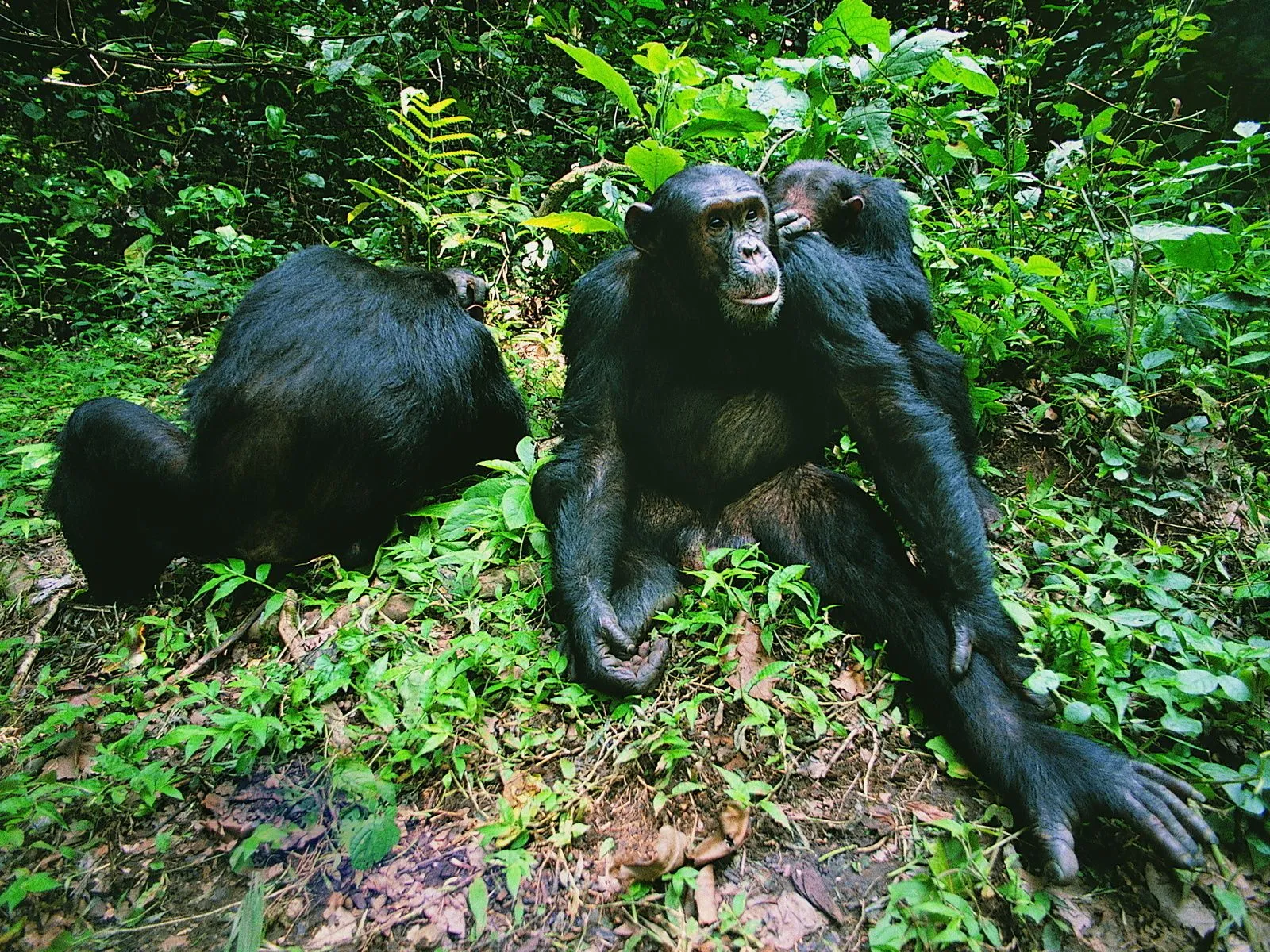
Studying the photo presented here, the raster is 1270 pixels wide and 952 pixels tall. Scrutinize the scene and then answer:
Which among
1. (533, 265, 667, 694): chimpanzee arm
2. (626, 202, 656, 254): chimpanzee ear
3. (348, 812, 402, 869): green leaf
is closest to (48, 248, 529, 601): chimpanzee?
(533, 265, 667, 694): chimpanzee arm

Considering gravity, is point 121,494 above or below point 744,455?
below

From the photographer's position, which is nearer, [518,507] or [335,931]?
[335,931]

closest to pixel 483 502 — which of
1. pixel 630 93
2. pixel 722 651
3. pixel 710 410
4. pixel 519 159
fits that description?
pixel 710 410

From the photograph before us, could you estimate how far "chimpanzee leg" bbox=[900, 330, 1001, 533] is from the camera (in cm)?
386

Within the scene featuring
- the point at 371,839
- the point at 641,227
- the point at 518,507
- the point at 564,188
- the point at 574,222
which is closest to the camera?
the point at 371,839

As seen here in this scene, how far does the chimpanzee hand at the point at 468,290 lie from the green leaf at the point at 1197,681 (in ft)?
12.9

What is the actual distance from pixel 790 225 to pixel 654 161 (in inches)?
36.2

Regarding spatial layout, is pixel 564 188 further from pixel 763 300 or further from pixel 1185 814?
pixel 1185 814

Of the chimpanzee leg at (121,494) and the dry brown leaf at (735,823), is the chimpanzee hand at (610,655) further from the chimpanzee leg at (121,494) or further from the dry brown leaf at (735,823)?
the chimpanzee leg at (121,494)

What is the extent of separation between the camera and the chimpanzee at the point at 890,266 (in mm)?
3787

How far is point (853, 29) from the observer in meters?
3.98

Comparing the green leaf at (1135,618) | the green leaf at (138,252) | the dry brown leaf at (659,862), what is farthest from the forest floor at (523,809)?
the green leaf at (138,252)

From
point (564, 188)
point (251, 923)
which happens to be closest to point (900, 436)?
point (251, 923)

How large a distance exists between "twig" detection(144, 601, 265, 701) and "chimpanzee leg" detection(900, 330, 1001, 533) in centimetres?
369
